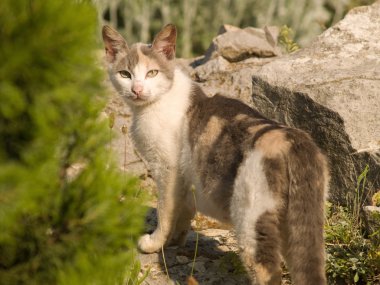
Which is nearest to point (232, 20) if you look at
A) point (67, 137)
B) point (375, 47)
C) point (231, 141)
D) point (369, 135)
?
point (375, 47)

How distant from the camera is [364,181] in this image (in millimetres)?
4156

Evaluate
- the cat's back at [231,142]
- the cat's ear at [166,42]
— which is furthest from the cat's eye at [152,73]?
the cat's back at [231,142]

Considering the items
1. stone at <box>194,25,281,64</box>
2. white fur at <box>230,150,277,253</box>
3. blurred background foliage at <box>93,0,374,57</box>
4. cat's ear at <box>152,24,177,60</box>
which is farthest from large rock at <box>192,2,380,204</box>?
blurred background foliage at <box>93,0,374,57</box>

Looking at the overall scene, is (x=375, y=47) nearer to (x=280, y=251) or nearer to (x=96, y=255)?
(x=280, y=251)

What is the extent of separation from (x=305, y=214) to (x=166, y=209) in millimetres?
1434

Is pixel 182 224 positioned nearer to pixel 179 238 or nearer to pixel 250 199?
pixel 179 238

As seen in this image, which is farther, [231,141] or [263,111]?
[263,111]

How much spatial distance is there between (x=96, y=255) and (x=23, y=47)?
2.84 ft

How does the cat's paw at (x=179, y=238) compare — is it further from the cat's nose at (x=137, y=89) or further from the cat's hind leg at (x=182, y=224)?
the cat's nose at (x=137, y=89)

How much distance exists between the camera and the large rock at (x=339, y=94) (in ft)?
14.7

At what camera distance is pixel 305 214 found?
303 cm

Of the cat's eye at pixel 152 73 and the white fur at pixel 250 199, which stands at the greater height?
the cat's eye at pixel 152 73

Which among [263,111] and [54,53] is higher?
[54,53]

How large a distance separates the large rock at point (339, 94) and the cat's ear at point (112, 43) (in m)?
1.42
